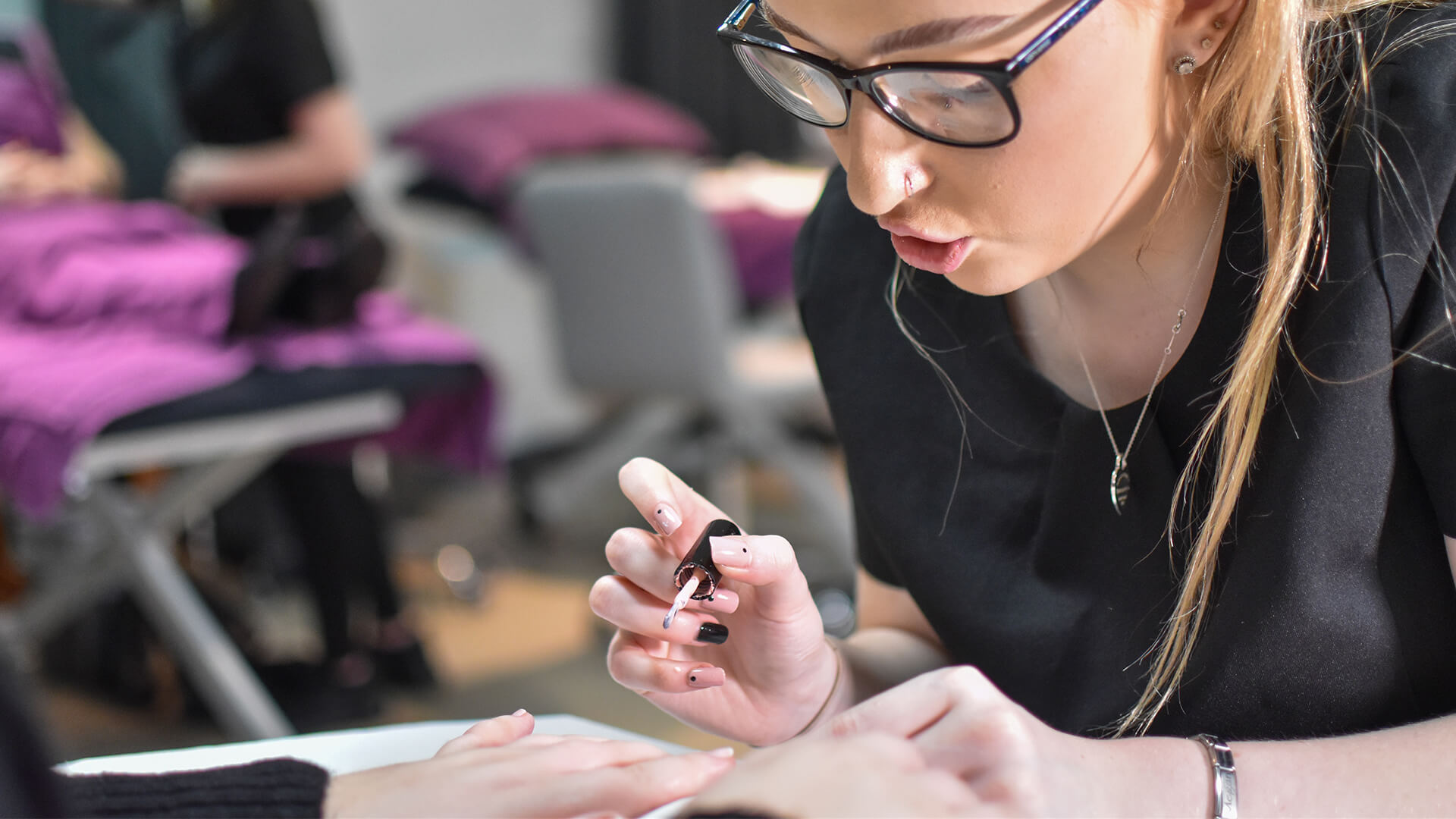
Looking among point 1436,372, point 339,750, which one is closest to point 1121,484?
point 1436,372

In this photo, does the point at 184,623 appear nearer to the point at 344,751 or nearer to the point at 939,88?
the point at 344,751

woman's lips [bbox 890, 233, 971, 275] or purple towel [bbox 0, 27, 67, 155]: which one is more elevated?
purple towel [bbox 0, 27, 67, 155]

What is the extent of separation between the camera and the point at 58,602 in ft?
6.49

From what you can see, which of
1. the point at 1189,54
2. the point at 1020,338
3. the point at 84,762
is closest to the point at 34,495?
the point at 84,762

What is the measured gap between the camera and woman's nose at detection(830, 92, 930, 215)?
27.4 inches

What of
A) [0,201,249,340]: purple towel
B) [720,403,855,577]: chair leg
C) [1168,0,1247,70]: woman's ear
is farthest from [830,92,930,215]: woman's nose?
[720,403,855,577]: chair leg

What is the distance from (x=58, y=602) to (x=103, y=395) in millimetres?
534

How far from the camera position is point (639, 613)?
2.56ft

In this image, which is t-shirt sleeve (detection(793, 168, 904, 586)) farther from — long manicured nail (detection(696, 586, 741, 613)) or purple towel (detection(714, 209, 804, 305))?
purple towel (detection(714, 209, 804, 305))

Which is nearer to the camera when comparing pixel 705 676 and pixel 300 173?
pixel 705 676

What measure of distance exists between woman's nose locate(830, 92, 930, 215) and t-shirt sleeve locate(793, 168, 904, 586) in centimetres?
23

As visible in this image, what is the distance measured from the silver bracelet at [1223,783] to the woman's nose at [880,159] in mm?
337

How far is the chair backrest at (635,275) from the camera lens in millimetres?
2465

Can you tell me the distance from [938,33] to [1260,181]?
212 mm
